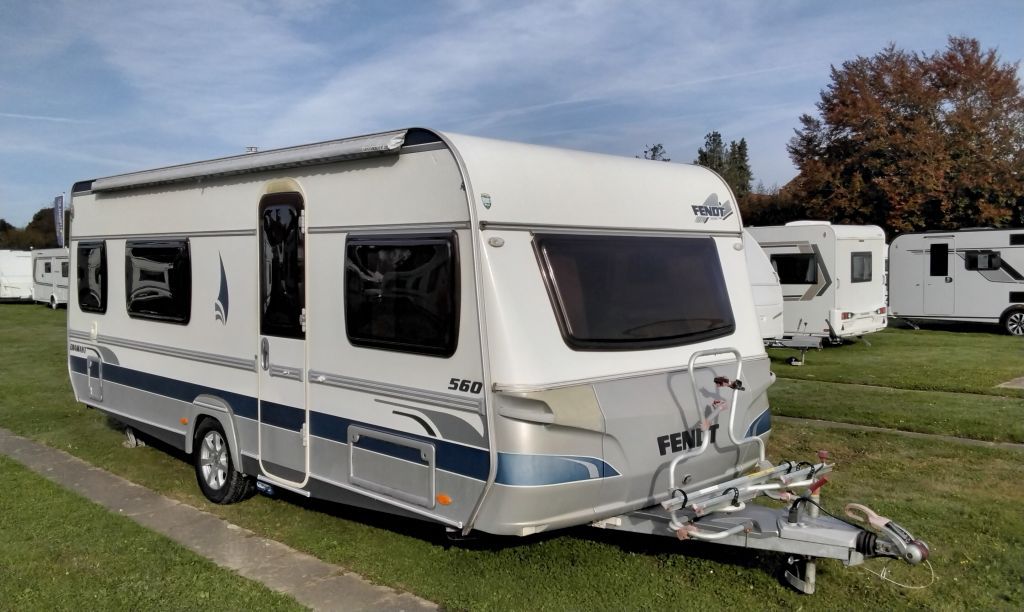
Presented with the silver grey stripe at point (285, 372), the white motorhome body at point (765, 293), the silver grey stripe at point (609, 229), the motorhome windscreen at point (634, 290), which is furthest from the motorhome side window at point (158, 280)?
the white motorhome body at point (765, 293)

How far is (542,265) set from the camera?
461cm

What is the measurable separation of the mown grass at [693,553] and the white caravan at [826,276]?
8.38 meters

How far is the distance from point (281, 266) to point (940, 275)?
709 inches

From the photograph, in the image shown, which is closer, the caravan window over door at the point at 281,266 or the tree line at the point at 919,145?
the caravan window over door at the point at 281,266

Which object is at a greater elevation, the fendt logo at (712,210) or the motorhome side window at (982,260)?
the fendt logo at (712,210)

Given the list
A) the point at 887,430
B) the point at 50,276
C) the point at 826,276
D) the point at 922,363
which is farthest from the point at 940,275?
the point at 50,276

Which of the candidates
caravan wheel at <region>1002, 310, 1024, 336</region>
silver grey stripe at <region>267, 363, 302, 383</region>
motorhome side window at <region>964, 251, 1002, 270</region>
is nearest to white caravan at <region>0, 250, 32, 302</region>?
silver grey stripe at <region>267, 363, 302, 383</region>

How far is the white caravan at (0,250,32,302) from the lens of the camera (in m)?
35.8

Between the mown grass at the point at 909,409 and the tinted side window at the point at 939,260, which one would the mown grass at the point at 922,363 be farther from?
the tinted side window at the point at 939,260

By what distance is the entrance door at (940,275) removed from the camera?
1917cm

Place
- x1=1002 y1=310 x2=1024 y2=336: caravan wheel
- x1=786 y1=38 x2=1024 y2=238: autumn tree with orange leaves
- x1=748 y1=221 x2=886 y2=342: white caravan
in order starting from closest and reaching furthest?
x1=748 y1=221 x2=886 y2=342: white caravan
x1=1002 y1=310 x2=1024 y2=336: caravan wheel
x1=786 y1=38 x2=1024 y2=238: autumn tree with orange leaves

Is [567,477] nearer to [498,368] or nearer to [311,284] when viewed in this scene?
[498,368]

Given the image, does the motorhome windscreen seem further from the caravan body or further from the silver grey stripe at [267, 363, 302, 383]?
the silver grey stripe at [267, 363, 302, 383]

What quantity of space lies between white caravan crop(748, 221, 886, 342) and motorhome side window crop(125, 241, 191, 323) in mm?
12117
